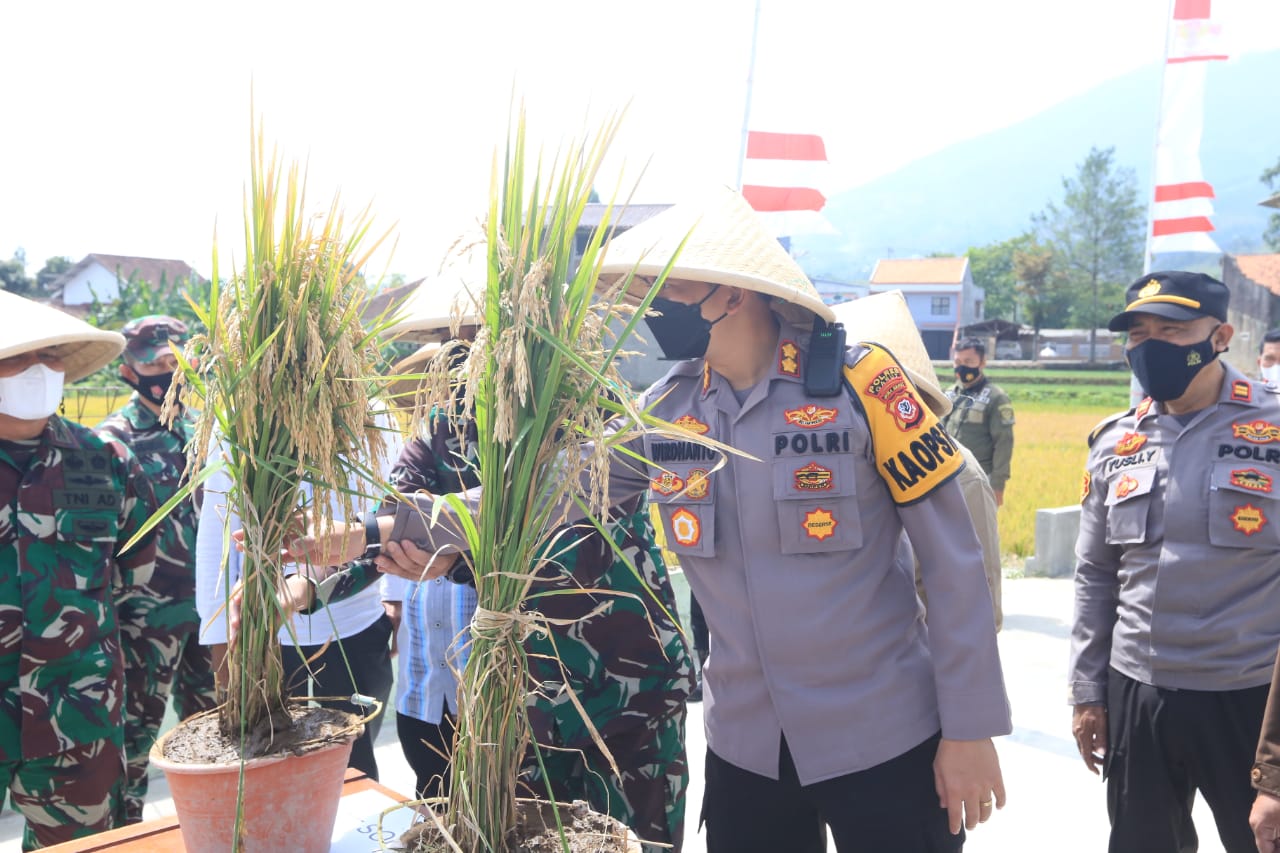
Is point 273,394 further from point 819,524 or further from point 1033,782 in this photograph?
point 1033,782

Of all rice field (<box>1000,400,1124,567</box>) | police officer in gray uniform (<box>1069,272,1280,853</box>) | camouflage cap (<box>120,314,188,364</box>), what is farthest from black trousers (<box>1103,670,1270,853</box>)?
rice field (<box>1000,400,1124,567</box>)

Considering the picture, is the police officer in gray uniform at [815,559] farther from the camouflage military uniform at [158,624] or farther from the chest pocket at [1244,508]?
the camouflage military uniform at [158,624]

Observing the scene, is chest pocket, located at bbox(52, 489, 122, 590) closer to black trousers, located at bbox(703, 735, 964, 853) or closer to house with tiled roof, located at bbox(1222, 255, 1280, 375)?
black trousers, located at bbox(703, 735, 964, 853)

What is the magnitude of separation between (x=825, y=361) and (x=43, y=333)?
1.92 metres

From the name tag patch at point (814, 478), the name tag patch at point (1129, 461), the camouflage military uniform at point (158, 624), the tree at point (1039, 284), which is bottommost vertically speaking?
the camouflage military uniform at point (158, 624)

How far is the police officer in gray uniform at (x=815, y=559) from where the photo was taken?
167cm

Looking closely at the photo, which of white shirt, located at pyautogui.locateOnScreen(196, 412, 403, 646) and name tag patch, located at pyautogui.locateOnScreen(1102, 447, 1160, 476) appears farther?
name tag patch, located at pyautogui.locateOnScreen(1102, 447, 1160, 476)

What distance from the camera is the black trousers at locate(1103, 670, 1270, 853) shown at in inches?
88.1

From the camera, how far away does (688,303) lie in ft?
5.75

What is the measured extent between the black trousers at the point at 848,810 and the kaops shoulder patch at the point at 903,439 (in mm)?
508

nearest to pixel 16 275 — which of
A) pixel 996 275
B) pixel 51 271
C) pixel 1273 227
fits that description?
pixel 51 271

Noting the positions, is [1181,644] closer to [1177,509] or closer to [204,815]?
[1177,509]

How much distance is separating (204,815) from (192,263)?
0.82 meters

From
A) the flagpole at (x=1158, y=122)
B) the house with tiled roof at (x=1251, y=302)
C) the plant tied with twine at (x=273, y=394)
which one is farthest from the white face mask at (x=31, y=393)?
the house with tiled roof at (x=1251, y=302)
